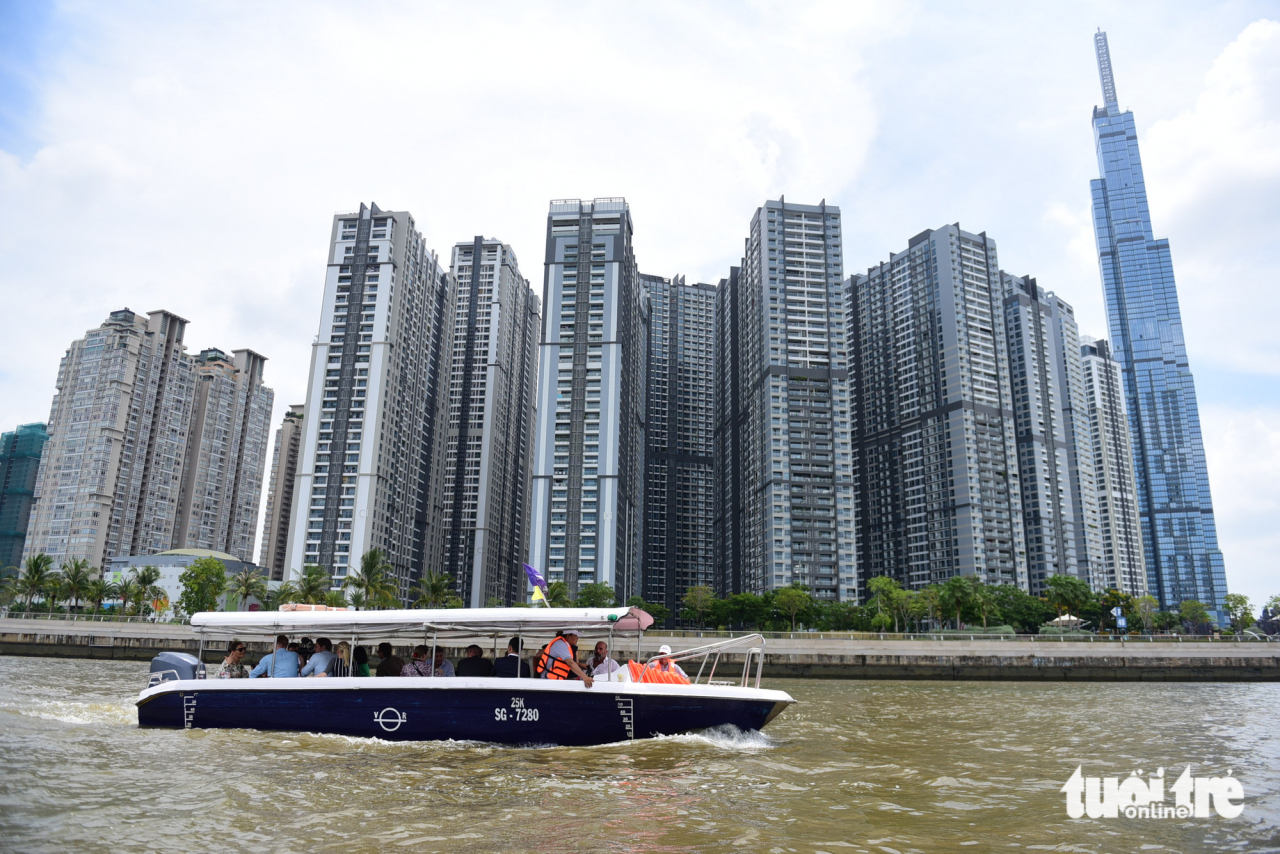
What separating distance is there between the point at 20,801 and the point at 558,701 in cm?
692

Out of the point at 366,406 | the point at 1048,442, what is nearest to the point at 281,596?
the point at 366,406

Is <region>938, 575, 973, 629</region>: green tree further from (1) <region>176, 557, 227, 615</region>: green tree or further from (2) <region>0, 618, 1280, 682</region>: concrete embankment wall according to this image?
(1) <region>176, 557, 227, 615</region>: green tree

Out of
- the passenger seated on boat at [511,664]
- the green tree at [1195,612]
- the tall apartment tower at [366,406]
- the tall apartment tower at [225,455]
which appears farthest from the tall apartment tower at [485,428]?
Answer: the passenger seated on boat at [511,664]

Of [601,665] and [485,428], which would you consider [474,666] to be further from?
[485,428]

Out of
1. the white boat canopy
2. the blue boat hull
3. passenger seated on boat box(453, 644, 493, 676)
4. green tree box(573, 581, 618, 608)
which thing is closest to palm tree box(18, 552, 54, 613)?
green tree box(573, 581, 618, 608)

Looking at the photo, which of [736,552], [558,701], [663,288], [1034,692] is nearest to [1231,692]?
[1034,692]

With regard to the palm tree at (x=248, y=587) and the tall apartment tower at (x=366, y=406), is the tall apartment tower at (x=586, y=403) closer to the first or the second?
the tall apartment tower at (x=366, y=406)

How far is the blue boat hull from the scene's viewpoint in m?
12.9

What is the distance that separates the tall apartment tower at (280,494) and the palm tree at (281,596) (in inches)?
2969

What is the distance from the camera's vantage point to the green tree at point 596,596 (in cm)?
9034

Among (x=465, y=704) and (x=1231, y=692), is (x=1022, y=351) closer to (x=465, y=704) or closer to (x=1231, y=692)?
(x=1231, y=692)

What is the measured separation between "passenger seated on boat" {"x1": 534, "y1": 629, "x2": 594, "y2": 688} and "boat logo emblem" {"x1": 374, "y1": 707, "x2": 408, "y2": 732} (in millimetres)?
2369

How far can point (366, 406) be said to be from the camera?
99.9 m

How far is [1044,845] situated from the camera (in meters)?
7.42
